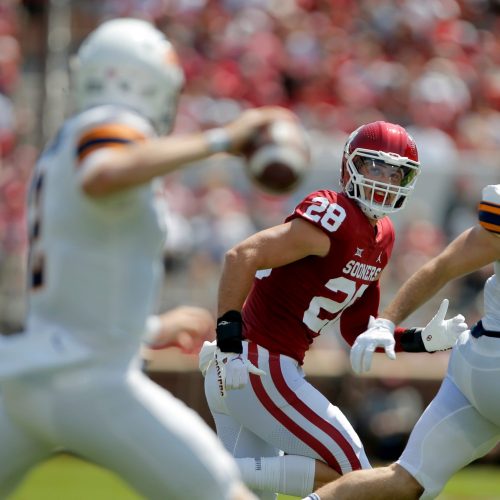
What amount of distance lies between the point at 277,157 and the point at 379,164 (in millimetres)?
1555

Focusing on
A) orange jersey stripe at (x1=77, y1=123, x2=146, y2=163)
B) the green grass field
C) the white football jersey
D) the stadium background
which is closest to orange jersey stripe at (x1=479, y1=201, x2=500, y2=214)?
the white football jersey

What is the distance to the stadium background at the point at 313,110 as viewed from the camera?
9867 millimetres

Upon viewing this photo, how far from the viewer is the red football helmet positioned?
480 cm

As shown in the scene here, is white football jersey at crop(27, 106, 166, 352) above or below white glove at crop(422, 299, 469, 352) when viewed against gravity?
above

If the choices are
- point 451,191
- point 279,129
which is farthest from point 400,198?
point 451,191

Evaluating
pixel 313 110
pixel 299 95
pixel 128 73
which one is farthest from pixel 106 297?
pixel 299 95

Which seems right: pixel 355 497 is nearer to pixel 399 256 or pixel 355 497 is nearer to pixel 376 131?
pixel 376 131

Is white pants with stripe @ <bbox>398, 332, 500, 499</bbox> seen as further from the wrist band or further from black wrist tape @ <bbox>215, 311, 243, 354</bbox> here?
the wrist band

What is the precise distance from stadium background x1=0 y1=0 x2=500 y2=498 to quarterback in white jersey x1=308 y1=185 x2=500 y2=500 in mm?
4712

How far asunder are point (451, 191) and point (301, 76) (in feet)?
8.77

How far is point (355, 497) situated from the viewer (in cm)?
460

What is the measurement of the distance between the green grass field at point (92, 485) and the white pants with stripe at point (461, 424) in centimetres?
284

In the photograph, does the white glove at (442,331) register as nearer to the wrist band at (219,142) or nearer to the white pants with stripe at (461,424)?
the white pants with stripe at (461,424)

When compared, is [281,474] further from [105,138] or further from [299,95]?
[299,95]
